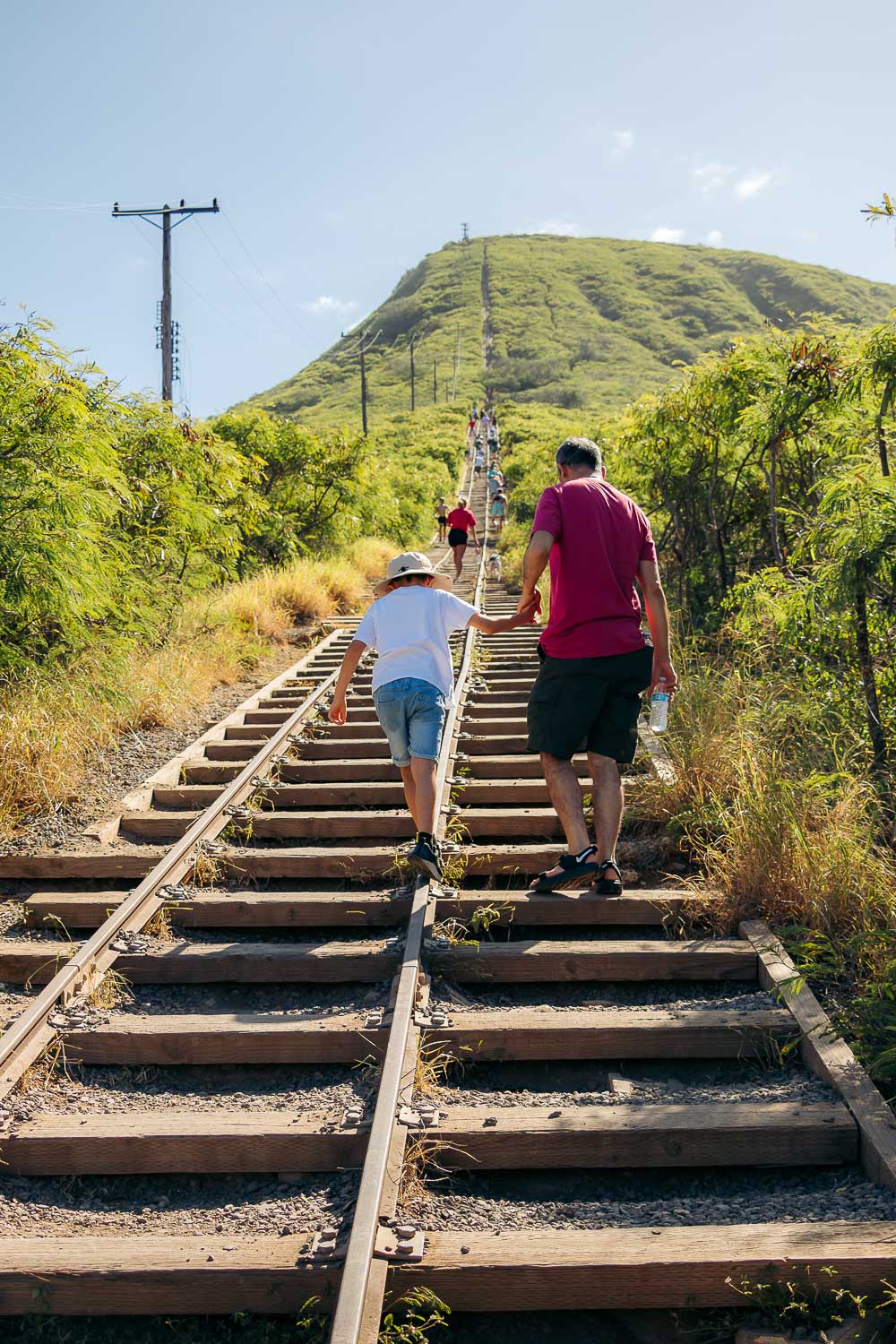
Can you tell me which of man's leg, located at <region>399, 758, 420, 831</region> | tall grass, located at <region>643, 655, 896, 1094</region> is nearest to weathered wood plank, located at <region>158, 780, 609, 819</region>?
tall grass, located at <region>643, 655, 896, 1094</region>

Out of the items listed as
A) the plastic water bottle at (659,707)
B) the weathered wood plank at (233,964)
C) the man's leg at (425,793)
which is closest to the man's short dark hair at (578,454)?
the plastic water bottle at (659,707)

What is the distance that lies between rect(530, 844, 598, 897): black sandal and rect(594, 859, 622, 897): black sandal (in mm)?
47

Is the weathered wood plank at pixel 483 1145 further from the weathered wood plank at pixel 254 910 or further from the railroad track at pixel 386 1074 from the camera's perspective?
the weathered wood plank at pixel 254 910

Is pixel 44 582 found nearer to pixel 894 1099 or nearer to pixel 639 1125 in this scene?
pixel 639 1125

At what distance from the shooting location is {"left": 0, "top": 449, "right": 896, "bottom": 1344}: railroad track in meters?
2.97

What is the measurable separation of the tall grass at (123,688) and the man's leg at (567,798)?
3337 mm

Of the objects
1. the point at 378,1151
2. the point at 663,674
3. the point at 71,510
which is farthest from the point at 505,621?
the point at 71,510

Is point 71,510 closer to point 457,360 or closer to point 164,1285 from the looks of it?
point 164,1285

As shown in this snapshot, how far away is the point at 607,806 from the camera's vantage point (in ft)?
17.5

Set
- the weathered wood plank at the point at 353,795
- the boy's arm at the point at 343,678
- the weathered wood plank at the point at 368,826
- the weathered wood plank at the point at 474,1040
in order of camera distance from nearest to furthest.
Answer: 1. the weathered wood plank at the point at 474,1040
2. the boy's arm at the point at 343,678
3. the weathered wood plank at the point at 368,826
4. the weathered wood plank at the point at 353,795

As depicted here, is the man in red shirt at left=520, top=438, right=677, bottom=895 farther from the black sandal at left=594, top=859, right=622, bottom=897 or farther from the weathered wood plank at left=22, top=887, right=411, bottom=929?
the weathered wood plank at left=22, top=887, right=411, bottom=929

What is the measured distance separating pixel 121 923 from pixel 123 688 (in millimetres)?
4356

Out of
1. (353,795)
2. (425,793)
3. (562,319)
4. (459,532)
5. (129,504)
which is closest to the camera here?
(425,793)

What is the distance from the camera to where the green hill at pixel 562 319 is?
10256cm
